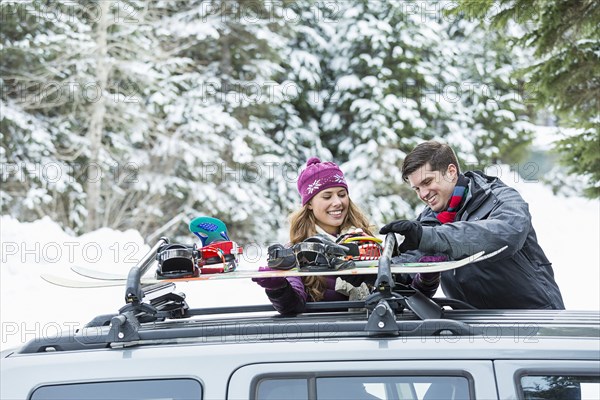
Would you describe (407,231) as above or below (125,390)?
above

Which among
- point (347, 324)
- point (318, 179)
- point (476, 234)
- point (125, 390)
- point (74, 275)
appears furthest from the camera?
point (74, 275)

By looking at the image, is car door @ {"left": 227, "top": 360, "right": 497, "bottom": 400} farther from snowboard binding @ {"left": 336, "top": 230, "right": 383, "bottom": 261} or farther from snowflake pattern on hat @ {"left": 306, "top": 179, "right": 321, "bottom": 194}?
snowflake pattern on hat @ {"left": 306, "top": 179, "right": 321, "bottom": 194}

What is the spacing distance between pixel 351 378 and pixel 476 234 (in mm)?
1066

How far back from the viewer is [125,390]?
2.52 meters

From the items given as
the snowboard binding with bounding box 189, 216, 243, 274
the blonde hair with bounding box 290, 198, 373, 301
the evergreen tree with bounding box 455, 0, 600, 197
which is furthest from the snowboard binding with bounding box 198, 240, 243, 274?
the evergreen tree with bounding box 455, 0, 600, 197

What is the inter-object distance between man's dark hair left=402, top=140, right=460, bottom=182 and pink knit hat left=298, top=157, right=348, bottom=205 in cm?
47

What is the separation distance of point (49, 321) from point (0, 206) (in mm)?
8426

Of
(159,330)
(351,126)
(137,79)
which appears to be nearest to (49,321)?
(159,330)

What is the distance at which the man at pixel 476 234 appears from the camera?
3.23 m

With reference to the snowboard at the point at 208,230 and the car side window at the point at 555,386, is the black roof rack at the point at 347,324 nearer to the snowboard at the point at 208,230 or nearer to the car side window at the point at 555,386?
the car side window at the point at 555,386

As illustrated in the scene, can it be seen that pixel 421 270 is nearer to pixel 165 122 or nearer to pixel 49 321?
pixel 49 321

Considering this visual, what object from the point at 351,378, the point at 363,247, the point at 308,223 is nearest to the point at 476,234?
the point at 363,247

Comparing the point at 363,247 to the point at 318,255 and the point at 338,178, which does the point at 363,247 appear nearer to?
the point at 318,255

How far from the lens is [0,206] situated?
17672 millimetres
